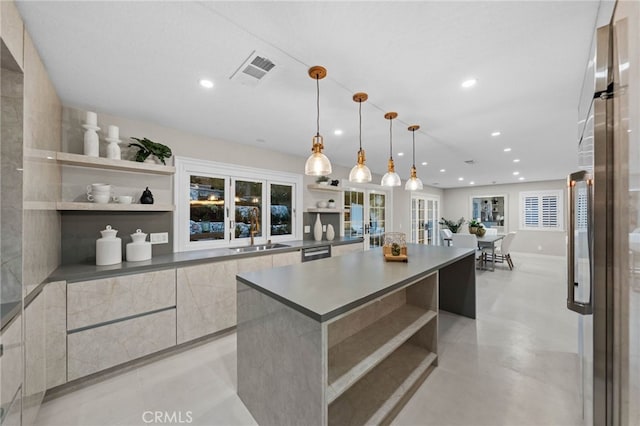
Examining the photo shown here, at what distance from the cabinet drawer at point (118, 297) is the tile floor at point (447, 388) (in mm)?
536

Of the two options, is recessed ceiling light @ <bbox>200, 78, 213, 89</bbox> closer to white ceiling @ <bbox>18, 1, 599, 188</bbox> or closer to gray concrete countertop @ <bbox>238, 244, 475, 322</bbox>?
white ceiling @ <bbox>18, 1, 599, 188</bbox>

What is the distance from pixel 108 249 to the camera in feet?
7.38

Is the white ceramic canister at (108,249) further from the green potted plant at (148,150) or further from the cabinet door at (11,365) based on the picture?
the cabinet door at (11,365)

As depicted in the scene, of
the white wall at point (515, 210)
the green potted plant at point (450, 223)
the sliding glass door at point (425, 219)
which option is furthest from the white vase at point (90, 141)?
the white wall at point (515, 210)

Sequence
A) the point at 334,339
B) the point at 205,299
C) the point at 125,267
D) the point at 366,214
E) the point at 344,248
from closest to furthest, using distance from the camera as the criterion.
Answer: the point at 334,339 → the point at 125,267 → the point at 205,299 → the point at 344,248 → the point at 366,214

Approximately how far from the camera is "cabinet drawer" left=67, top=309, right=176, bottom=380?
Answer: 188cm

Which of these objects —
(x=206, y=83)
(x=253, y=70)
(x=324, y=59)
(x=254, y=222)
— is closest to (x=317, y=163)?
(x=324, y=59)

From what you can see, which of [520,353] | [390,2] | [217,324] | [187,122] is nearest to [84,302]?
[217,324]

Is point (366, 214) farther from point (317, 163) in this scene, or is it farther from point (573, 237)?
point (573, 237)

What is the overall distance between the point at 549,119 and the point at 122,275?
469 centimetres

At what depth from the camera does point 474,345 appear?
2.45 m

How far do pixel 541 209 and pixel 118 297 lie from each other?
35.9ft

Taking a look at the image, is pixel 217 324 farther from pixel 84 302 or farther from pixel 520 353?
pixel 520 353

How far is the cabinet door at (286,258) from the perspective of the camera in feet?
10.4
